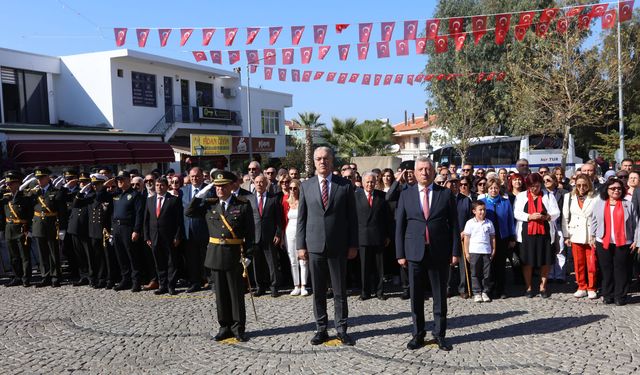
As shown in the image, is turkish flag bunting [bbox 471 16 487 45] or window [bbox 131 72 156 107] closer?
turkish flag bunting [bbox 471 16 487 45]

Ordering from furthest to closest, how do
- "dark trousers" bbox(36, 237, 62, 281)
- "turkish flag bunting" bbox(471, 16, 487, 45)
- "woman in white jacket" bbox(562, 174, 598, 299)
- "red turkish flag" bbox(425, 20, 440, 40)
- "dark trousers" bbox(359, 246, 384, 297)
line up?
"red turkish flag" bbox(425, 20, 440, 40) < "turkish flag bunting" bbox(471, 16, 487, 45) < "dark trousers" bbox(36, 237, 62, 281) < "dark trousers" bbox(359, 246, 384, 297) < "woman in white jacket" bbox(562, 174, 598, 299)

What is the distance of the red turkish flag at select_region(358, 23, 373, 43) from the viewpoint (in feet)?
44.6

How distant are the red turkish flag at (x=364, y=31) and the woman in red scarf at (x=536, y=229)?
7.28 m

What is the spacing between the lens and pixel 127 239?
857 cm

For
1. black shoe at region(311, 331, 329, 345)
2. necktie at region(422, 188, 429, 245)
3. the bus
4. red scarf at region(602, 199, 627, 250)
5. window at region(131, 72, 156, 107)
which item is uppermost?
window at region(131, 72, 156, 107)

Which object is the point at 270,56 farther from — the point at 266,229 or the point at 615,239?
the point at 615,239

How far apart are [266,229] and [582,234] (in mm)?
4518

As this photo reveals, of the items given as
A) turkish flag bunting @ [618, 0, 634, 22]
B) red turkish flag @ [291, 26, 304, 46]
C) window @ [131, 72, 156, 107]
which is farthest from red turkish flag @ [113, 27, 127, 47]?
window @ [131, 72, 156, 107]

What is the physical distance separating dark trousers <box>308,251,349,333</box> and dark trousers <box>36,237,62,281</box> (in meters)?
5.58

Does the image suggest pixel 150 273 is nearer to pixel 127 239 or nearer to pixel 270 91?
pixel 127 239

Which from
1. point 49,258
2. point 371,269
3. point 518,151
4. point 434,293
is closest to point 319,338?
point 434,293

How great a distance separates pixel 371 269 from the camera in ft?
25.8

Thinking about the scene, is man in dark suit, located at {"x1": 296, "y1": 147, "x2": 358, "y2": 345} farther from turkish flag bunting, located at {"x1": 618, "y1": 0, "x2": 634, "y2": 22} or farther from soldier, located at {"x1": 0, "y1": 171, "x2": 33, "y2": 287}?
turkish flag bunting, located at {"x1": 618, "y1": 0, "x2": 634, "y2": 22}

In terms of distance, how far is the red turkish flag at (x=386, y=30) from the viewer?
13594mm
